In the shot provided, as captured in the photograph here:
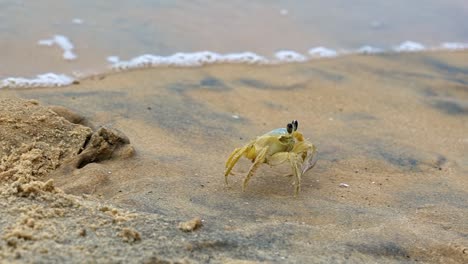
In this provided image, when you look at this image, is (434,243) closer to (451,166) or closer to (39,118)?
(451,166)

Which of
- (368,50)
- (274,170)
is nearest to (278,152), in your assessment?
(274,170)

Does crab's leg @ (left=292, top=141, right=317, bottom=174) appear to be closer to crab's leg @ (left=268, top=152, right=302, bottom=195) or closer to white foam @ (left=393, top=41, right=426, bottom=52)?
crab's leg @ (left=268, top=152, right=302, bottom=195)

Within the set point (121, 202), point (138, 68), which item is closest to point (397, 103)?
point (138, 68)

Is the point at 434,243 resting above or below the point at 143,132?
below

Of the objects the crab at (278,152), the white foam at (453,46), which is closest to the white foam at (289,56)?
the white foam at (453,46)

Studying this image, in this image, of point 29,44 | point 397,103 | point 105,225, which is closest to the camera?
point 105,225

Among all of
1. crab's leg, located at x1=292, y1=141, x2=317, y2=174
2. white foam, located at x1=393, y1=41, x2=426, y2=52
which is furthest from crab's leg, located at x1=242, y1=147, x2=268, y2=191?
white foam, located at x1=393, y1=41, x2=426, y2=52
